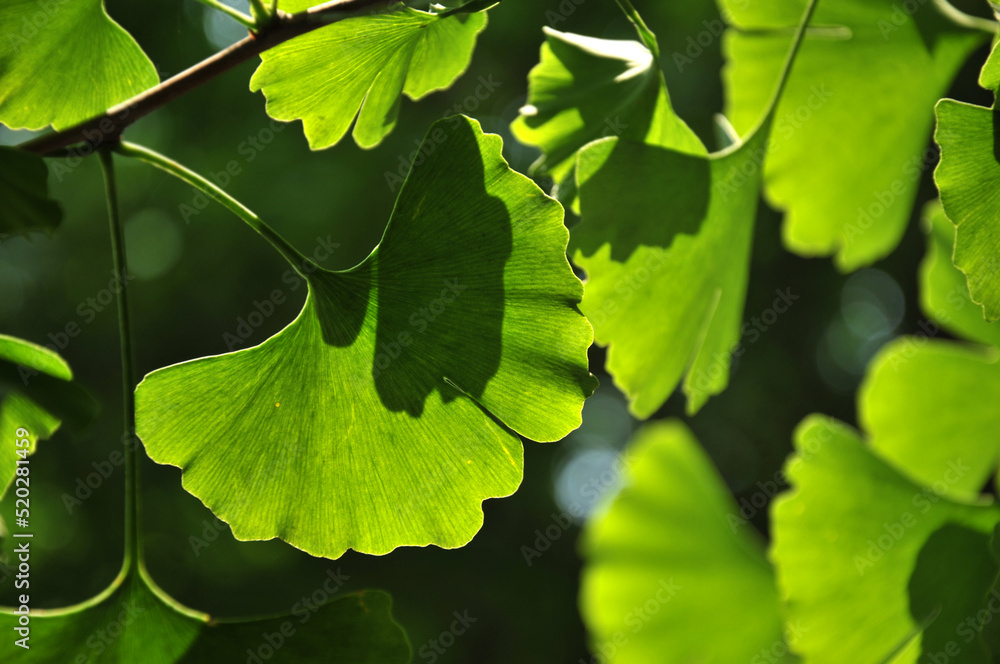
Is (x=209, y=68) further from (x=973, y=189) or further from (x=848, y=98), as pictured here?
(x=848, y=98)

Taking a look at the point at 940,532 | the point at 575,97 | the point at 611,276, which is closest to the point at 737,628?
the point at 940,532

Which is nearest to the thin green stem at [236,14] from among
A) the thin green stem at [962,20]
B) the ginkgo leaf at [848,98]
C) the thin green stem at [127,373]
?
the thin green stem at [127,373]

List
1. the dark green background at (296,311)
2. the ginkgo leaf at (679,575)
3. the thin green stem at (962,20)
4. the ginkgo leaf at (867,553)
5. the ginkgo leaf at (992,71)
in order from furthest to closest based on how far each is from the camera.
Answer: the dark green background at (296,311) → the ginkgo leaf at (679,575) → the thin green stem at (962,20) → the ginkgo leaf at (867,553) → the ginkgo leaf at (992,71)

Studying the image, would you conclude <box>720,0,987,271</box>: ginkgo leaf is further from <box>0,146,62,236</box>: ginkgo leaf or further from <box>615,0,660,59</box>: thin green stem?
<box>0,146,62,236</box>: ginkgo leaf

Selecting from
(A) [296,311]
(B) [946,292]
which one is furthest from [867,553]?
(A) [296,311]

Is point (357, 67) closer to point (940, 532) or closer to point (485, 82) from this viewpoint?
point (940, 532)

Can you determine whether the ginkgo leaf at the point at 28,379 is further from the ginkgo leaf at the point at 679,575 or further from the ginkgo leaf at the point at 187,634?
the ginkgo leaf at the point at 679,575
